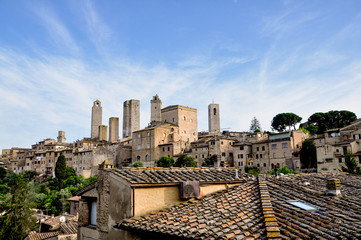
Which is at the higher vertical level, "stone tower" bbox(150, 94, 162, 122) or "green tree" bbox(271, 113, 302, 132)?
"stone tower" bbox(150, 94, 162, 122)

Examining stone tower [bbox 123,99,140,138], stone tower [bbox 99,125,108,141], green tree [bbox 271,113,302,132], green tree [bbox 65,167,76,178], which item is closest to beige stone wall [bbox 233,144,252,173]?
green tree [bbox 271,113,302,132]

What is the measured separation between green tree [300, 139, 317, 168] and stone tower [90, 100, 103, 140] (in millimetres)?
74279

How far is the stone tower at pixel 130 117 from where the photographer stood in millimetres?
104944

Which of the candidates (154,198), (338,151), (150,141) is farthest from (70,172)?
(154,198)

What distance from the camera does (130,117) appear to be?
105 meters

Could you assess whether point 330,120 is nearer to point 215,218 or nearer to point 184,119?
point 184,119

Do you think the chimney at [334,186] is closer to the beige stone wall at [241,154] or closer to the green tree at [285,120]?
the beige stone wall at [241,154]

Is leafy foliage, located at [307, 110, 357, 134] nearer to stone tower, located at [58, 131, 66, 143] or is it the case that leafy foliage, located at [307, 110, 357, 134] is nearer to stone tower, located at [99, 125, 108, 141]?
stone tower, located at [99, 125, 108, 141]

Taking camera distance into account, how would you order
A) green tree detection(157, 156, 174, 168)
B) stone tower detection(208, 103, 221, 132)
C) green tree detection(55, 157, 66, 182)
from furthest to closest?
stone tower detection(208, 103, 221, 132) → green tree detection(55, 157, 66, 182) → green tree detection(157, 156, 174, 168)

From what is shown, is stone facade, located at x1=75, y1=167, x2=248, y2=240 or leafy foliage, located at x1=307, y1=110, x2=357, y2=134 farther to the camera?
leafy foliage, located at x1=307, y1=110, x2=357, y2=134

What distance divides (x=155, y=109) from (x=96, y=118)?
27402 millimetres

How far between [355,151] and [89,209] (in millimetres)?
48227

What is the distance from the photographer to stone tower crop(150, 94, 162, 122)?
309 ft

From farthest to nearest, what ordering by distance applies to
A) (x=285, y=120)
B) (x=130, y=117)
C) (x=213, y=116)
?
(x=130, y=117) → (x=213, y=116) → (x=285, y=120)
